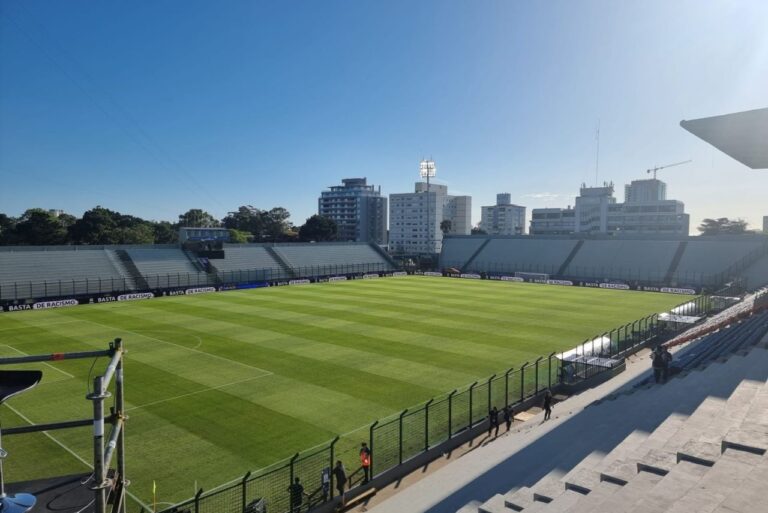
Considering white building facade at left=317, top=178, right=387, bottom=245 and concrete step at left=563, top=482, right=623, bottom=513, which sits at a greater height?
white building facade at left=317, top=178, right=387, bottom=245

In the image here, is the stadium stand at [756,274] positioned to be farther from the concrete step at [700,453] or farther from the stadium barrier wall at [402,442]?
the concrete step at [700,453]

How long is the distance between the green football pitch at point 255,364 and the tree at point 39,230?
53689 mm

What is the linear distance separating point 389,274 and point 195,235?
28.6 meters

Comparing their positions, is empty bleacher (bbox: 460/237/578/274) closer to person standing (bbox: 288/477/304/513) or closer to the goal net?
the goal net

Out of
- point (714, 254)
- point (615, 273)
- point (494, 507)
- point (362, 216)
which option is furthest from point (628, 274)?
point (362, 216)

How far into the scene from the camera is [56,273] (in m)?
51.5

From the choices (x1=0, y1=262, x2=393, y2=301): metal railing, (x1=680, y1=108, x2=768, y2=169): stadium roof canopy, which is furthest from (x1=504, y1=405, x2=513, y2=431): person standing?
(x1=0, y1=262, x2=393, y2=301): metal railing

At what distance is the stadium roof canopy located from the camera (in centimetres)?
2128

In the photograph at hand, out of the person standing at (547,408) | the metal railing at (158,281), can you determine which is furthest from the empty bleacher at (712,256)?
the person standing at (547,408)

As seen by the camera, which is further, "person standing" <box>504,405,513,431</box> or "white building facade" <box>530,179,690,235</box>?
"white building facade" <box>530,179,690,235</box>

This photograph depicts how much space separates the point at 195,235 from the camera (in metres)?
69.1

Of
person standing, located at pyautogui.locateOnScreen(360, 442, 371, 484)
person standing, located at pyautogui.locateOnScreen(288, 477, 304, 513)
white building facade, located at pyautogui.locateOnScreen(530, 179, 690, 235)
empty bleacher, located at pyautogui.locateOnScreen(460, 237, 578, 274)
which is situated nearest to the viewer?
person standing, located at pyautogui.locateOnScreen(288, 477, 304, 513)

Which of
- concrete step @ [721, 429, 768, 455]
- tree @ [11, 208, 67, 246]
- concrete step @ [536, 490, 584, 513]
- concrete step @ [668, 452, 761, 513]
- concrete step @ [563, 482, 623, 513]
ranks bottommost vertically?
concrete step @ [536, 490, 584, 513]

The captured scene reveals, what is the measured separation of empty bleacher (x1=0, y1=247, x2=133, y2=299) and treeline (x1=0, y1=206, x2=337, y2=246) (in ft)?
125
